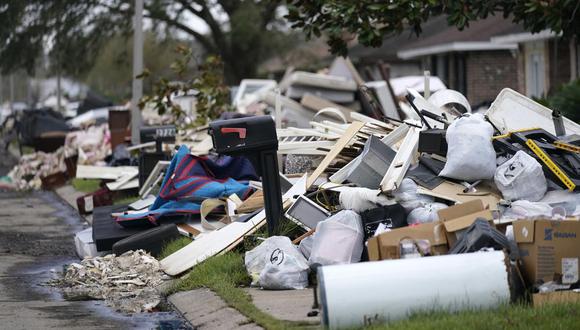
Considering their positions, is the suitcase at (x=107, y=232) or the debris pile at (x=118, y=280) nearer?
the debris pile at (x=118, y=280)

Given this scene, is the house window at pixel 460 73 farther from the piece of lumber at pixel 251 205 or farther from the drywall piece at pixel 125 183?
the piece of lumber at pixel 251 205

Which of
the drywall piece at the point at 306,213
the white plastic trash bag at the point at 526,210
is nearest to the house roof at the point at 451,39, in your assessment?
the drywall piece at the point at 306,213

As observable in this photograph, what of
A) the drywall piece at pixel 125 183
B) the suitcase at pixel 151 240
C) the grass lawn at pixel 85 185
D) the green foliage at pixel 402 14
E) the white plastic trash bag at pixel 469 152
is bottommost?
the grass lawn at pixel 85 185

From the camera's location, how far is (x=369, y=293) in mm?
6871

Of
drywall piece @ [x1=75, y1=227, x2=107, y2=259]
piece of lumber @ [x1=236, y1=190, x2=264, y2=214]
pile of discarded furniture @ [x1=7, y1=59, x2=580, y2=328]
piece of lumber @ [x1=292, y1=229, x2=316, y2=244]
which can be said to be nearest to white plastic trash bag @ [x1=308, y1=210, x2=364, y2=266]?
pile of discarded furniture @ [x1=7, y1=59, x2=580, y2=328]

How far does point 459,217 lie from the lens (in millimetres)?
8242

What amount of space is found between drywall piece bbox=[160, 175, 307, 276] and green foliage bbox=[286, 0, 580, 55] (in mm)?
3820

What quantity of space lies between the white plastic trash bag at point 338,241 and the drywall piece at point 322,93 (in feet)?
36.0

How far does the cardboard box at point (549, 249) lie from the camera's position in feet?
24.7

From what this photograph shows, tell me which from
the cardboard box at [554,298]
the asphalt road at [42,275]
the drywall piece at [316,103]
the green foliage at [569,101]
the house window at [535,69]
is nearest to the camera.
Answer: the cardboard box at [554,298]

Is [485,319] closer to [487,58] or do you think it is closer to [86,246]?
[86,246]

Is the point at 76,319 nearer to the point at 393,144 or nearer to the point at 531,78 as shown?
the point at 393,144

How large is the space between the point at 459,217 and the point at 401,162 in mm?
2046

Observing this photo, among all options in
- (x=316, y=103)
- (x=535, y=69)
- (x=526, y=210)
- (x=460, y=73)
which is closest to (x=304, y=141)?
(x=526, y=210)
